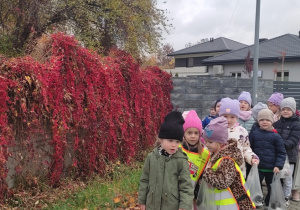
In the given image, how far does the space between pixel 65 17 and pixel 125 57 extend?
7180 millimetres

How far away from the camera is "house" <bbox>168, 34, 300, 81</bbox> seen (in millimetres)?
22670

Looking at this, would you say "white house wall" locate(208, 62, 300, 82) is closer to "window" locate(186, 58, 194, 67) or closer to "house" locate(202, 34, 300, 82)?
"house" locate(202, 34, 300, 82)

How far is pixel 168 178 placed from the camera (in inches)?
113

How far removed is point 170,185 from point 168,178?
0.06m

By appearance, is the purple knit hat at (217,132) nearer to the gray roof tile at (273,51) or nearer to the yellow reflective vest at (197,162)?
the yellow reflective vest at (197,162)

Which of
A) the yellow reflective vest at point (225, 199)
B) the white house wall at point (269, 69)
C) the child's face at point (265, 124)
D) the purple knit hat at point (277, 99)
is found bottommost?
the yellow reflective vest at point (225, 199)

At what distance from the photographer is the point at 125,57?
6535 mm

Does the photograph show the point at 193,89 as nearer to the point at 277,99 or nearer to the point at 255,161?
the point at 277,99

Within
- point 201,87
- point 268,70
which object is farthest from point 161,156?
point 268,70

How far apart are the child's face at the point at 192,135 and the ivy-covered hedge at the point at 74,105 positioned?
1.72 meters

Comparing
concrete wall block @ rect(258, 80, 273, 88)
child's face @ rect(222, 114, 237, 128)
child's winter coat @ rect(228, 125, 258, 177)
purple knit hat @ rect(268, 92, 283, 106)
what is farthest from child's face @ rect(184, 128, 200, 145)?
concrete wall block @ rect(258, 80, 273, 88)

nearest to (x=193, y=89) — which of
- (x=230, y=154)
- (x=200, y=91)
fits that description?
(x=200, y=91)

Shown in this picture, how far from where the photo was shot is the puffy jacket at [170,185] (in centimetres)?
286

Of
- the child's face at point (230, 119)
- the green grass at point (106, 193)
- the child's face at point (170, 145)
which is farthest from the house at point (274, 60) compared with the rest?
the child's face at point (170, 145)
